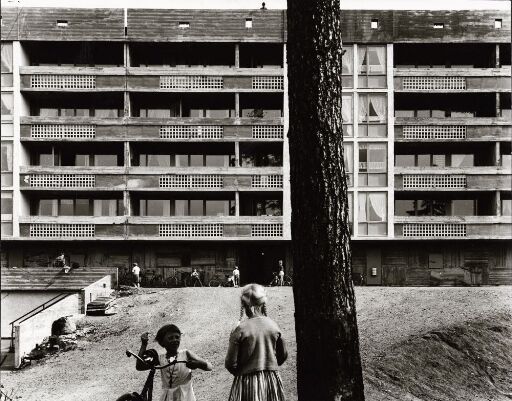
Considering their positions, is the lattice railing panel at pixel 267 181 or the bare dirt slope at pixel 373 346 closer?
the bare dirt slope at pixel 373 346

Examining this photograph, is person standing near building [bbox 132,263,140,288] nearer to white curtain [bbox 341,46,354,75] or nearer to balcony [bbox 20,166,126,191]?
balcony [bbox 20,166,126,191]

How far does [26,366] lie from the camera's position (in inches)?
816

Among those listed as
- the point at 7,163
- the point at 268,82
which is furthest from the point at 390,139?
the point at 7,163

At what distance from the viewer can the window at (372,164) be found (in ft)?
120

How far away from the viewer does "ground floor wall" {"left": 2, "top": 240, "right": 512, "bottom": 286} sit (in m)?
37.0

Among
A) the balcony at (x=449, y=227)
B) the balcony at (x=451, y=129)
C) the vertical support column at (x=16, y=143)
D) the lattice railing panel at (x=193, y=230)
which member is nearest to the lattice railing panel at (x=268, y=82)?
the balcony at (x=451, y=129)

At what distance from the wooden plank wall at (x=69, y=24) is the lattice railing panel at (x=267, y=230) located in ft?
45.4

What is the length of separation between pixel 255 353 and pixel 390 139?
32.7 metres

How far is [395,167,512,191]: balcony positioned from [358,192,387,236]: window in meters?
1.55

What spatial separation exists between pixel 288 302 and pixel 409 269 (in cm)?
1465

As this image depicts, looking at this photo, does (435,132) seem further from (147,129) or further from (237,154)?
(147,129)

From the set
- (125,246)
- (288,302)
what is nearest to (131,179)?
(125,246)

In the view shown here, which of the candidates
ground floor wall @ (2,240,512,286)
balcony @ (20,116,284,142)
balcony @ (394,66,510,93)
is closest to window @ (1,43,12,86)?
balcony @ (20,116,284,142)

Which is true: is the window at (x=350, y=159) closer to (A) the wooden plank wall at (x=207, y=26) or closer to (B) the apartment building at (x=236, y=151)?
(B) the apartment building at (x=236, y=151)
